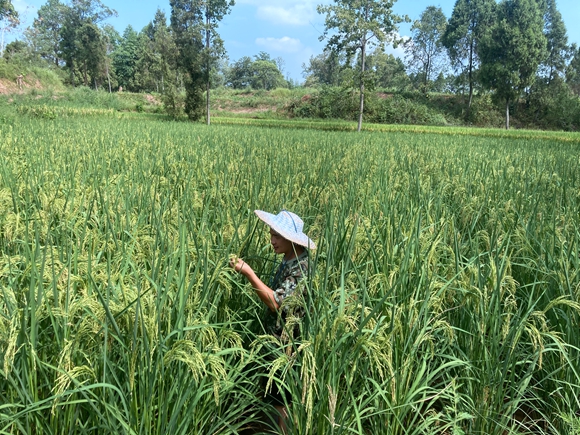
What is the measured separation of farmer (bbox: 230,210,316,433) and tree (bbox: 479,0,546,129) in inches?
1301

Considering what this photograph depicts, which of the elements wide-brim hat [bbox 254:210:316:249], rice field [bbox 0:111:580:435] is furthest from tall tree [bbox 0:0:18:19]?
wide-brim hat [bbox 254:210:316:249]

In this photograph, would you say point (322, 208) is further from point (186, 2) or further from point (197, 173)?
point (186, 2)

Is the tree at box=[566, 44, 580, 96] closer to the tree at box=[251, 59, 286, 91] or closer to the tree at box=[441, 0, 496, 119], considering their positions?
the tree at box=[441, 0, 496, 119]

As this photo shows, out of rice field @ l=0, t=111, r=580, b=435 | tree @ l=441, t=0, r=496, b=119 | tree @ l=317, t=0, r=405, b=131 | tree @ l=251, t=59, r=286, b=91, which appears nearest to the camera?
rice field @ l=0, t=111, r=580, b=435

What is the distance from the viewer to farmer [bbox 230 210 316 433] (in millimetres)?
1769

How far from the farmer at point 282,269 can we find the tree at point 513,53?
33051 millimetres

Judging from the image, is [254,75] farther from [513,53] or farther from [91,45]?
[513,53]

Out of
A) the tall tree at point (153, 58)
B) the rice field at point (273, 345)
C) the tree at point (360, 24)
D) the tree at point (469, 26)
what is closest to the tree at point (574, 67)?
the tree at point (469, 26)

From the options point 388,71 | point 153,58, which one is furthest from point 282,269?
point 388,71

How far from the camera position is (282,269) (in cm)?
199

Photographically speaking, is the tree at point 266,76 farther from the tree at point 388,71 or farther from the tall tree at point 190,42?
the tall tree at point 190,42

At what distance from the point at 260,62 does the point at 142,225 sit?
92.4 meters

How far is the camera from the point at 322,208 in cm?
325

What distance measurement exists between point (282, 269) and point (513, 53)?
35.1 m
